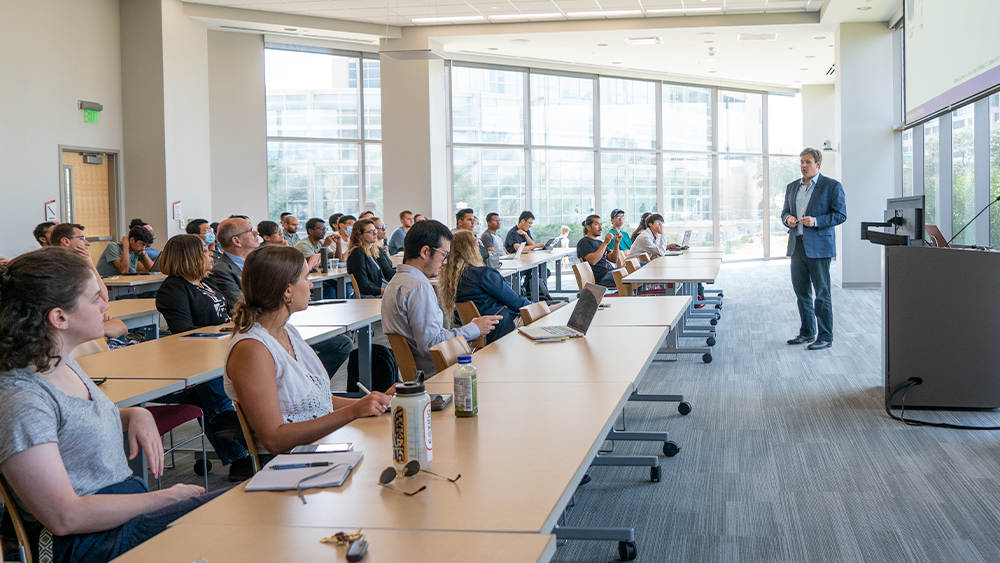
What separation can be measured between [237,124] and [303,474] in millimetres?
12268

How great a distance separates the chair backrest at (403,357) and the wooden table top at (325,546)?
6.88 ft

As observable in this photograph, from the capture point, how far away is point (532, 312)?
15.2 ft

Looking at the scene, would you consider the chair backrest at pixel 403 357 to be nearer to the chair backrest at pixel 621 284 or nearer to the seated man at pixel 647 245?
the chair backrest at pixel 621 284

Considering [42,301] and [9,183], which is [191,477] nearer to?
[42,301]

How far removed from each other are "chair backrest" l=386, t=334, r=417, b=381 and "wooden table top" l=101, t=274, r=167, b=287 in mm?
4598

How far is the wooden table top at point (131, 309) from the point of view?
18.1 feet

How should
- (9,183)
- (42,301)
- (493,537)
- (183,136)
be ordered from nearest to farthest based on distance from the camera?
(493,537) → (42,301) → (9,183) → (183,136)

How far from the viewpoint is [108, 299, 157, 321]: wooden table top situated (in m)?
5.51

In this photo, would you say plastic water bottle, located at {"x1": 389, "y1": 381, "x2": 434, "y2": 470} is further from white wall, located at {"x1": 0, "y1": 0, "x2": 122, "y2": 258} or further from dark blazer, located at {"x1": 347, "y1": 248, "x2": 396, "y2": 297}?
white wall, located at {"x1": 0, "y1": 0, "x2": 122, "y2": 258}

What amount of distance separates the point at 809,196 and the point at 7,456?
6.57 meters

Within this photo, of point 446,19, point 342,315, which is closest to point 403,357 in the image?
point 342,315

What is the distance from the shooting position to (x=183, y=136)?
11.3 m

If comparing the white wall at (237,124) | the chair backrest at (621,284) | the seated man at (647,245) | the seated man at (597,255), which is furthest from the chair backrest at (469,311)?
the white wall at (237,124)

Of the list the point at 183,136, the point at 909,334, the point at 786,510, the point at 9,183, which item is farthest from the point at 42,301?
the point at 183,136
